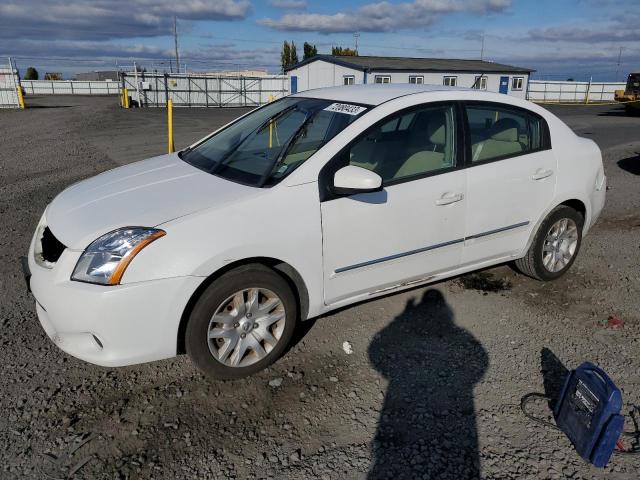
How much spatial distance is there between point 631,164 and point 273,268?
10484mm

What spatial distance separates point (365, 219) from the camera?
10.9ft

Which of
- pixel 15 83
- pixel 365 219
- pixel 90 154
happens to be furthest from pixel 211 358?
pixel 15 83

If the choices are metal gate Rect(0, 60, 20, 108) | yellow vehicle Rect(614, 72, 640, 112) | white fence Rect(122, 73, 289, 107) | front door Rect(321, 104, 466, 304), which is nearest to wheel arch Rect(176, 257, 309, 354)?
front door Rect(321, 104, 466, 304)

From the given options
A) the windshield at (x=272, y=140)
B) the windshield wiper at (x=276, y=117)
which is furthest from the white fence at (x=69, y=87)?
the windshield wiper at (x=276, y=117)

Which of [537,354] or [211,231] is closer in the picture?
[211,231]

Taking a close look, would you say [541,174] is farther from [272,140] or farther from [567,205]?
[272,140]

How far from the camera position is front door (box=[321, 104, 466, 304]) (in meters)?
3.28

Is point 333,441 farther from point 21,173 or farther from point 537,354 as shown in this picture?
point 21,173

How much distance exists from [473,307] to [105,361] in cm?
280

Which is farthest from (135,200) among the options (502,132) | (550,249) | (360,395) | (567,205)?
(567,205)

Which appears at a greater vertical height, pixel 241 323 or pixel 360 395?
pixel 241 323

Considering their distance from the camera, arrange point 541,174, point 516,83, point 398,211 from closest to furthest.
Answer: point 398,211, point 541,174, point 516,83

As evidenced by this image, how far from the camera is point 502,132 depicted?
161 inches

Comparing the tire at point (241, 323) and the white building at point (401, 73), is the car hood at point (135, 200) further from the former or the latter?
the white building at point (401, 73)
